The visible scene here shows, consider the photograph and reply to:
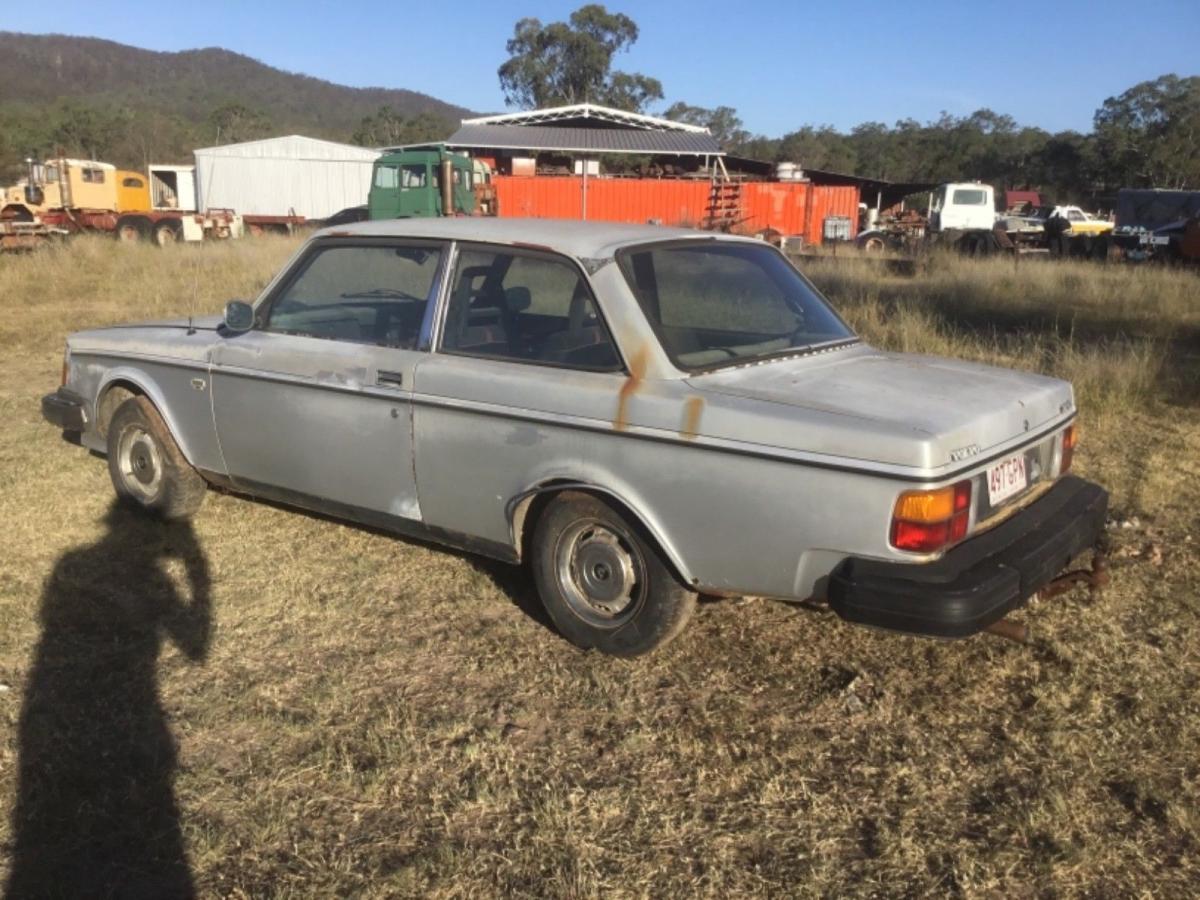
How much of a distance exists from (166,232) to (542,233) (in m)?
27.5

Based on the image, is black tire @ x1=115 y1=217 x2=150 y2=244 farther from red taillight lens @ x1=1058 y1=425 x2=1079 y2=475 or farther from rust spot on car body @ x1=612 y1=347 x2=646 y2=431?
red taillight lens @ x1=1058 y1=425 x2=1079 y2=475

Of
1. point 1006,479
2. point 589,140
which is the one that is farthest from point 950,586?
point 589,140

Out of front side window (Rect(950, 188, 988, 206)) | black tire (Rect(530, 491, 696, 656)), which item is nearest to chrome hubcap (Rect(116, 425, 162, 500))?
black tire (Rect(530, 491, 696, 656))

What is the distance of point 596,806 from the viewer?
2820mm

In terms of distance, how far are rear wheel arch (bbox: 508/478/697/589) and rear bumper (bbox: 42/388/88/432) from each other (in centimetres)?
283

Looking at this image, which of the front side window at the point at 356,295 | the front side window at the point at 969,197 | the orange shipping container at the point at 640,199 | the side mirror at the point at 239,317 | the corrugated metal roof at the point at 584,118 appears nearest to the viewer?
the front side window at the point at 356,295

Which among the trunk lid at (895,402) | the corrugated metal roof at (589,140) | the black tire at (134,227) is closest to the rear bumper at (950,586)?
the trunk lid at (895,402)

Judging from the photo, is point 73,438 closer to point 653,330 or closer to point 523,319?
point 523,319

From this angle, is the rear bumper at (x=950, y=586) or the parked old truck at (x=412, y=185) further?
the parked old truck at (x=412, y=185)

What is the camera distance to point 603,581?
3619mm

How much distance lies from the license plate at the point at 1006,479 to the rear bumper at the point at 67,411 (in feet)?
14.6

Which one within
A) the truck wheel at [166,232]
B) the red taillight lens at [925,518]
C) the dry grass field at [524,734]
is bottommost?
the dry grass field at [524,734]

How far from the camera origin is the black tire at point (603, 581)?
3455 millimetres

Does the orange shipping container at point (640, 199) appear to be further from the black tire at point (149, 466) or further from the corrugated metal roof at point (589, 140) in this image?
the black tire at point (149, 466)
